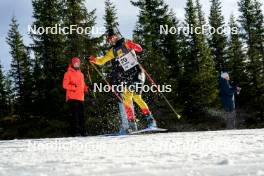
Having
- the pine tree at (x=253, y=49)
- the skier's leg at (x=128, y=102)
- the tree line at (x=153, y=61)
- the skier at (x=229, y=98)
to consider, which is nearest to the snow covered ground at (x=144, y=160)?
the skier's leg at (x=128, y=102)

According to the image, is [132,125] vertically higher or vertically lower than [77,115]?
lower

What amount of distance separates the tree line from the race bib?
13453 mm

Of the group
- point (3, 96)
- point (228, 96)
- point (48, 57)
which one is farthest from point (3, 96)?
point (228, 96)

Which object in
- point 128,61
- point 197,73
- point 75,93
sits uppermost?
point 197,73

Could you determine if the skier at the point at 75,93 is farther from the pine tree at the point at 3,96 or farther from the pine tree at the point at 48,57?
the pine tree at the point at 3,96

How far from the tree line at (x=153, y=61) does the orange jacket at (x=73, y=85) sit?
11850 millimetres

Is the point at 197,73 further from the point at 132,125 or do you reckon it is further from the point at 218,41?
the point at 132,125

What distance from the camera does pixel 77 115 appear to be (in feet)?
38.8

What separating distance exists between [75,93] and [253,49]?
1222 inches

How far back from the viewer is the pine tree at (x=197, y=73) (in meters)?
34.8

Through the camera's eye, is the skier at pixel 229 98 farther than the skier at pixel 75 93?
Yes

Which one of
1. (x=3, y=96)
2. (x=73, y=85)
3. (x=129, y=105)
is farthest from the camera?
(x=3, y=96)

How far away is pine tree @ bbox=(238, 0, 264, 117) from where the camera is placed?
124 feet

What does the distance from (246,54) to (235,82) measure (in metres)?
2.78
